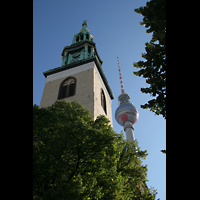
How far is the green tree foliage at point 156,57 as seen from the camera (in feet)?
18.3

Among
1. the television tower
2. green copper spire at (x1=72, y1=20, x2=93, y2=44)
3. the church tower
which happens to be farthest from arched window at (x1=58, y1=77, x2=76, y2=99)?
the television tower

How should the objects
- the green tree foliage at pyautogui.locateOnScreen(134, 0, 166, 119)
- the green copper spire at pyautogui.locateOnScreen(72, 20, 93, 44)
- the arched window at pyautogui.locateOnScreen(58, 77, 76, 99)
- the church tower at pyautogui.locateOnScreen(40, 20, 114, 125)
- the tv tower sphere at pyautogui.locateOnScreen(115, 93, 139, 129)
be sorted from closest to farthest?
the green tree foliage at pyautogui.locateOnScreen(134, 0, 166, 119) < the church tower at pyautogui.locateOnScreen(40, 20, 114, 125) < the arched window at pyautogui.locateOnScreen(58, 77, 76, 99) < the green copper spire at pyautogui.locateOnScreen(72, 20, 93, 44) < the tv tower sphere at pyautogui.locateOnScreen(115, 93, 139, 129)

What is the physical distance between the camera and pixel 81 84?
2242cm

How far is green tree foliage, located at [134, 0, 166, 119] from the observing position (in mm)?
5580

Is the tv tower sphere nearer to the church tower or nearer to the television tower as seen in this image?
the television tower

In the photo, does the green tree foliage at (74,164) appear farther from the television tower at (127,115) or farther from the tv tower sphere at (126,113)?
the tv tower sphere at (126,113)

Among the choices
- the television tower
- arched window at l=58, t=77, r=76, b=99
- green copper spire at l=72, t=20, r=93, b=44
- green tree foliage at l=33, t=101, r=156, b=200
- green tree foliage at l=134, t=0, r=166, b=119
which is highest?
green copper spire at l=72, t=20, r=93, b=44

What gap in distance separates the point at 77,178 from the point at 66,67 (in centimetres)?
2060

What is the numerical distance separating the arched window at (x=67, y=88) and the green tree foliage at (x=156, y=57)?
16.2m

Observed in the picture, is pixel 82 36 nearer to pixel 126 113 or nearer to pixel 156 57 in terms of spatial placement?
pixel 126 113

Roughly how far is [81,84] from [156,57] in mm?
17106
